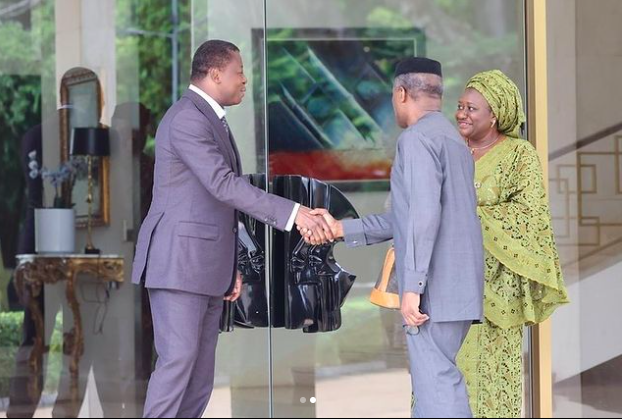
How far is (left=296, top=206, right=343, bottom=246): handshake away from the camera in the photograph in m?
4.30

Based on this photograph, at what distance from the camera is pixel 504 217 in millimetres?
4250

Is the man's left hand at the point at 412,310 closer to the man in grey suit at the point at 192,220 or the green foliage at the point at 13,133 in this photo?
the man in grey suit at the point at 192,220

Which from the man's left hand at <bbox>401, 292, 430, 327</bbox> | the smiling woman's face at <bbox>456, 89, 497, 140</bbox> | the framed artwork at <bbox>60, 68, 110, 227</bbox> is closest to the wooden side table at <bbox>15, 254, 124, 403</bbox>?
the framed artwork at <bbox>60, 68, 110, 227</bbox>

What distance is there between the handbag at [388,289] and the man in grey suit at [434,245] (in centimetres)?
30

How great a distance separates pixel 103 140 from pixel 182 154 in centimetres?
351

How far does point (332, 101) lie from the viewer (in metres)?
7.62

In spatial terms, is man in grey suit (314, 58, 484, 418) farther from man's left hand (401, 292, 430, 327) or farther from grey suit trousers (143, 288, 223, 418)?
grey suit trousers (143, 288, 223, 418)

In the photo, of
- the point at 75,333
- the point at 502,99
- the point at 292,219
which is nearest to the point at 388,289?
the point at 292,219

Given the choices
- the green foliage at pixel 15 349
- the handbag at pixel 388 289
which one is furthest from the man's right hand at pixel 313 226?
the green foliage at pixel 15 349

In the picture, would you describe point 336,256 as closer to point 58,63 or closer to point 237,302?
point 237,302

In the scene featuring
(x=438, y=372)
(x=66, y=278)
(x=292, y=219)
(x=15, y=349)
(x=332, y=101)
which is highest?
(x=332, y=101)

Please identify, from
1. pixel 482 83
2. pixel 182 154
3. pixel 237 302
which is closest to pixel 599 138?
pixel 482 83

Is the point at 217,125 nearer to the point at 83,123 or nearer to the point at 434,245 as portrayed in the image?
the point at 434,245

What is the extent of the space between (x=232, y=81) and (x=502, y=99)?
1.01 meters
